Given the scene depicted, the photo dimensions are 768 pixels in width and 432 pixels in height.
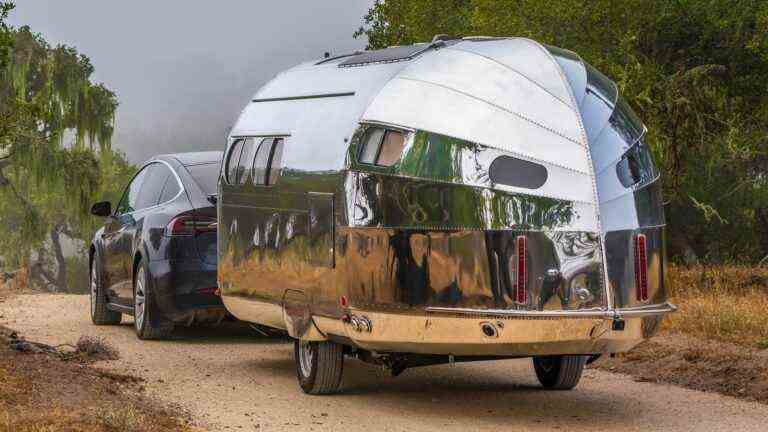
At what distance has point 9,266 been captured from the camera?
67625 millimetres

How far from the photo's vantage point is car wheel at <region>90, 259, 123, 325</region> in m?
16.8

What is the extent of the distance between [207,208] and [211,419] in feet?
16.1

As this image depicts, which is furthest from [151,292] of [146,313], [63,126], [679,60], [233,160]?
[63,126]

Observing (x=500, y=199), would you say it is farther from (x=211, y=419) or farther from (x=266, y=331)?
(x=266, y=331)

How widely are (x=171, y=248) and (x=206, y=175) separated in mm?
955

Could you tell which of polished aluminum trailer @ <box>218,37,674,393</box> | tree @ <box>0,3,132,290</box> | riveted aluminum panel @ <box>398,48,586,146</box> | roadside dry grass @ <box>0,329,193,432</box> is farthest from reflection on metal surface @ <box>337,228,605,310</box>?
tree @ <box>0,3,132,290</box>

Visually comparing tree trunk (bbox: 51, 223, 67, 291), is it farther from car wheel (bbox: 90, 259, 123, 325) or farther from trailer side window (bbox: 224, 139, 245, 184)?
trailer side window (bbox: 224, 139, 245, 184)

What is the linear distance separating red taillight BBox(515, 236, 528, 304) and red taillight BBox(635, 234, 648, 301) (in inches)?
31.4

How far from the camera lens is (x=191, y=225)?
14.4 meters

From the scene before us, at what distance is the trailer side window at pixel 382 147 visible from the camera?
9766 millimetres

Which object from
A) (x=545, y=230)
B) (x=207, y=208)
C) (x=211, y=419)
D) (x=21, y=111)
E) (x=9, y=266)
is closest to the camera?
(x=545, y=230)

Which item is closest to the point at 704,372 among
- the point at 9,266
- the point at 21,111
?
the point at 21,111

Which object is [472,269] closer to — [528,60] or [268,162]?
[528,60]

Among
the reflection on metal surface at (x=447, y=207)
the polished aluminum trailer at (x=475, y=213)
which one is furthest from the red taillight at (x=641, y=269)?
the reflection on metal surface at (x=447, y=207)
